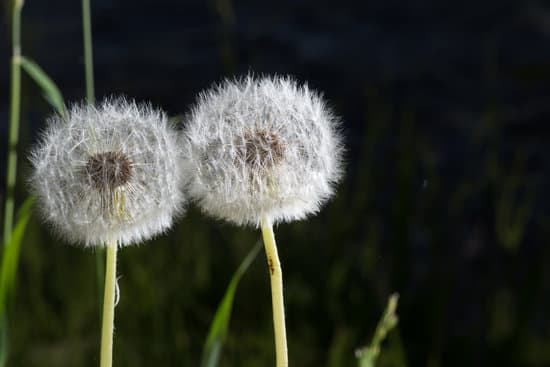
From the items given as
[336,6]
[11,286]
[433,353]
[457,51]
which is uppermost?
[336,6]

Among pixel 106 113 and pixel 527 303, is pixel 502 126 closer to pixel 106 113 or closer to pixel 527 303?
pixel 527 303

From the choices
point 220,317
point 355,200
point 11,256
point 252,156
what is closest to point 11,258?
point 11,256

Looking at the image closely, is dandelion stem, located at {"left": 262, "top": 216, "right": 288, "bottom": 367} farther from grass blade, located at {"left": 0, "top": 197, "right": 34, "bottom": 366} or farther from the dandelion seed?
grass blade, located at {"left": 0, "top": 197, "right": 34, "bottom": 366}

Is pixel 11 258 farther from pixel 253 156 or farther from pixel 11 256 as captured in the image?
pixel 253 156

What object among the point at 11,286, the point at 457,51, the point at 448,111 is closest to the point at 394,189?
the point at 448,111

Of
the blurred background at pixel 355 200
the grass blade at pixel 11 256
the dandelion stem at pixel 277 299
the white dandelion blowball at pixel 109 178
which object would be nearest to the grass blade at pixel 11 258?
the grass blade at pixel 11 256

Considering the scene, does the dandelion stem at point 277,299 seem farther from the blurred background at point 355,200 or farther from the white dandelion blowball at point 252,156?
the blurred background at point 355,200
